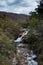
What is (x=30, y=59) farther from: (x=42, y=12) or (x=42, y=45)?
(x=42, y=12)

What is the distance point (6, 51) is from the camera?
45.1 ft

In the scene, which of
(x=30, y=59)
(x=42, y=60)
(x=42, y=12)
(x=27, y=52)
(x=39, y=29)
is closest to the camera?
(x=42, y=60)

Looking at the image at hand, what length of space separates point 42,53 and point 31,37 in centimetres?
689

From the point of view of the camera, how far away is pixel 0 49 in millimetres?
13664

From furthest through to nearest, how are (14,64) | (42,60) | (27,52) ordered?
1. (27,52)
2. (42,60)
3. (14,64)

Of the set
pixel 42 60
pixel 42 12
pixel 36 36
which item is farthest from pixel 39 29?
pixel 42 12

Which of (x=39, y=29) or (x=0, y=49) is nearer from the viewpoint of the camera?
→ (x=0, y=49)

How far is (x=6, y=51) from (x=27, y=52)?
26.3 feet

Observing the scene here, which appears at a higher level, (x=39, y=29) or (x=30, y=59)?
(x=39, y=29)

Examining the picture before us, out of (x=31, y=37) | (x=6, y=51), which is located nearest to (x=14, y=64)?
(x=6, y=51)

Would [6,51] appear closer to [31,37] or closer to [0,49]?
[0,49]

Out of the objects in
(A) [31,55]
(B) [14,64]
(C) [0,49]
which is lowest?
(A) [31,55]

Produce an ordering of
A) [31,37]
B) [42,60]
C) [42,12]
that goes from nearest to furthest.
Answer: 1. [42,60]
2. [31,37]
3. [42,12]

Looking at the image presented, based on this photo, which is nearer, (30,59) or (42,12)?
(30,59)
